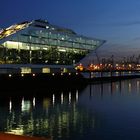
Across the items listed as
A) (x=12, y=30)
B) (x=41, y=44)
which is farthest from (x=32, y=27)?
(x=41, y=44)

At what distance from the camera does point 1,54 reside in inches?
2304

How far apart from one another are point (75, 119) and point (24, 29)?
1489 inches

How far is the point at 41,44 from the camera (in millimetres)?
66062

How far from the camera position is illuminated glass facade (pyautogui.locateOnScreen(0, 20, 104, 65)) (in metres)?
59.8

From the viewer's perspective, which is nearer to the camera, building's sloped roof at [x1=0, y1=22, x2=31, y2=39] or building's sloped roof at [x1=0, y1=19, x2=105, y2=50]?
building's sloped roof at [x1=0, y1=19, x2=105, y2=50]

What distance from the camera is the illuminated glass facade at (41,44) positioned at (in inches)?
2354

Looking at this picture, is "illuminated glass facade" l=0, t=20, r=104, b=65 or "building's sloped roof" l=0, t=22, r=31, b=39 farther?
"building's sloped roof" l=0, t=22, r=31, b=39

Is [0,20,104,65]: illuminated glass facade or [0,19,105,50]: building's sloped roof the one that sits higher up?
[0,19,105,50]: building's sloped roof

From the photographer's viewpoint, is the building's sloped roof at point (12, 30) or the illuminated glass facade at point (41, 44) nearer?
the illuminated glass facade at point (41, 44)

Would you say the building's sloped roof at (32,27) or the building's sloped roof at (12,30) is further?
the building's sloped roof at (12,30)

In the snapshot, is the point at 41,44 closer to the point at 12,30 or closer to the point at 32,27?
the point at 32,27

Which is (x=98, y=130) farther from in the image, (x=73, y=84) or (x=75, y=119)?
(x=73, y=84)

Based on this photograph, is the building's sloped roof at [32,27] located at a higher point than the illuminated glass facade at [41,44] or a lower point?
higher

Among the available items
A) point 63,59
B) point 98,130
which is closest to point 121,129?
point 98,130
